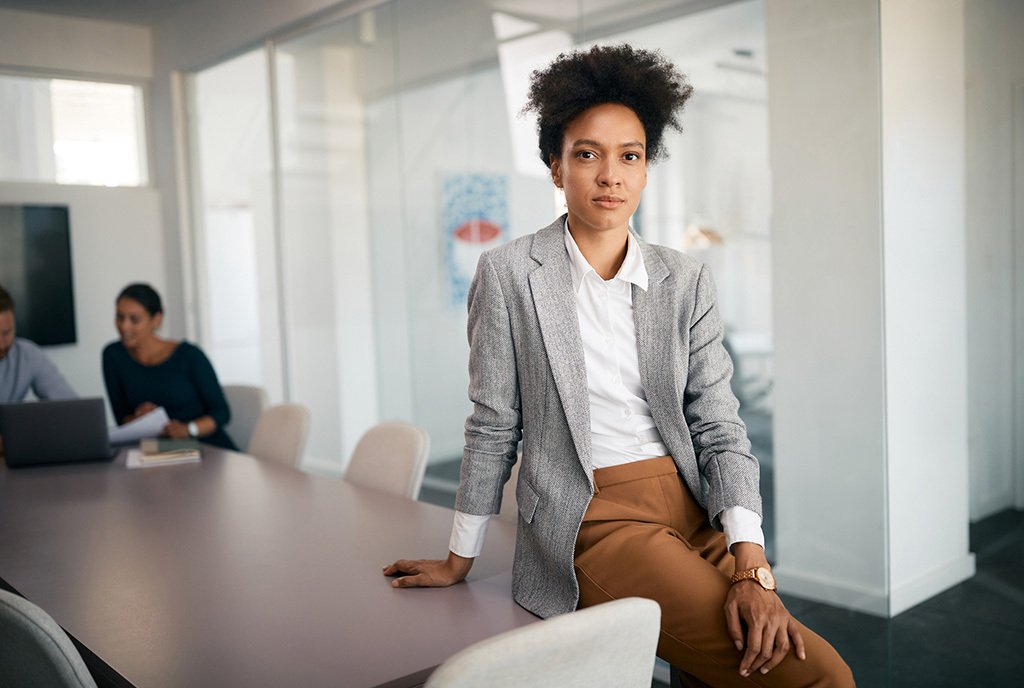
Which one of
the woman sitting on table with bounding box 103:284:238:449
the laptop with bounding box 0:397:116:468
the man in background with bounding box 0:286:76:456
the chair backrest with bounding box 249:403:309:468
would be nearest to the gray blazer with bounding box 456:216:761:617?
the chair backrest with bounding box 249:403:309:468

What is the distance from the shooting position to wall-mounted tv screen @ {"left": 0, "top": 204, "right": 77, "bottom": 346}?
5969mm

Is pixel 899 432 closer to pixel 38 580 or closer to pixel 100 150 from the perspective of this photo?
pixel 38 580

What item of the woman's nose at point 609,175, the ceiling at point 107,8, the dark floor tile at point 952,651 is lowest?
the dark floor tile at point 952,651

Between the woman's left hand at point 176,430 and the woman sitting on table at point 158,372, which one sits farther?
the woman sitting on table at point 158,372

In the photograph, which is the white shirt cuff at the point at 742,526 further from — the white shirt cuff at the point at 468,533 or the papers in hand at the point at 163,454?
the papers in hand at the point at 163,454

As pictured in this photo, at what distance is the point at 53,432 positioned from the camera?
3.44 meters

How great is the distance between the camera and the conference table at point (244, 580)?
61.0 inches

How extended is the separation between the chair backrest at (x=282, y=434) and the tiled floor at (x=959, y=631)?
1949mm

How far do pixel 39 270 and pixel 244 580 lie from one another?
4897 millimetres

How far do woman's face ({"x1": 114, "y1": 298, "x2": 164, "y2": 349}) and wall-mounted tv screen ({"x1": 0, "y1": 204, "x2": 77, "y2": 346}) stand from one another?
2.49 meters

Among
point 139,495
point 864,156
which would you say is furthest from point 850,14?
point 139,495

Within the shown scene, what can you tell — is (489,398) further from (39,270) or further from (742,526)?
(39,270)

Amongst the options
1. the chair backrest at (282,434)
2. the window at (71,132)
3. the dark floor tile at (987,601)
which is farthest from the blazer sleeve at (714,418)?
the window at (71,132)

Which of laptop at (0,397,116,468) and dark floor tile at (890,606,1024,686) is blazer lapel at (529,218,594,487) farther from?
laptop at (0,397,116,468)
